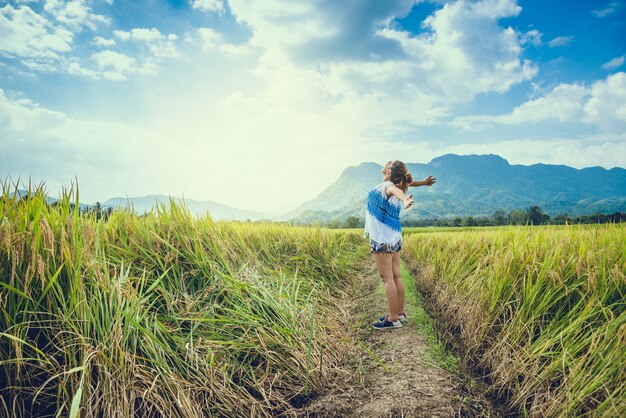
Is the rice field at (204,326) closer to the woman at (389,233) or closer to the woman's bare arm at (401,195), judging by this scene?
the woman at (389,233)

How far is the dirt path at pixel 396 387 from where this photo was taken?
240 cm

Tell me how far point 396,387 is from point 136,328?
212 centimetres

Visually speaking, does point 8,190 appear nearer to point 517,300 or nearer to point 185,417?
point 185,417

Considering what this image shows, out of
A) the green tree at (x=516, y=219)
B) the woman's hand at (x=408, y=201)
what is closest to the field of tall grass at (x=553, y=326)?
the woman's hand at (x=408, y=201)

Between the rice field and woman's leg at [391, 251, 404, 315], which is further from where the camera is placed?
woman's leg at [391, 251, 404, 315]

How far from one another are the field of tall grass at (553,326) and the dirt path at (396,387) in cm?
39

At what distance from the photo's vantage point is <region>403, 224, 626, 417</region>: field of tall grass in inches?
80.9

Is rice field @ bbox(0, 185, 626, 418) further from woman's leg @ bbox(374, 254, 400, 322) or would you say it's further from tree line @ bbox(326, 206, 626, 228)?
tree line @ bbox(326, 206, 626, 228)

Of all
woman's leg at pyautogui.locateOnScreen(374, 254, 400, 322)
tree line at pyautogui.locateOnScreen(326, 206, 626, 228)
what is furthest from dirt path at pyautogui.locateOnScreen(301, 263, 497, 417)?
tree line at pyautogui.locateOnScreen(326, 206, 626, 228)

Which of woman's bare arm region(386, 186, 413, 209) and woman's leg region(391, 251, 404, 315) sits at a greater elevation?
woman's bare arm region(386, 186, 413, 209)

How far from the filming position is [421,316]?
4672mm

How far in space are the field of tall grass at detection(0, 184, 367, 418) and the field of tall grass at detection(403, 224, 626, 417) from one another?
1.54 m

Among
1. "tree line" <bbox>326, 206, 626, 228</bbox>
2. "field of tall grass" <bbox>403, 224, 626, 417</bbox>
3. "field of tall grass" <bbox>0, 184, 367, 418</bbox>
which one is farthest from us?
"tree line" <bbox>326, 206, 626, 228</bbox>

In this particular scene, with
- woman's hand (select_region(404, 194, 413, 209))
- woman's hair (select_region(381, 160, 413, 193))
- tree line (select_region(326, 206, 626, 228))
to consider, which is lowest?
tree line (select_region(326, 206, 626, 228))
